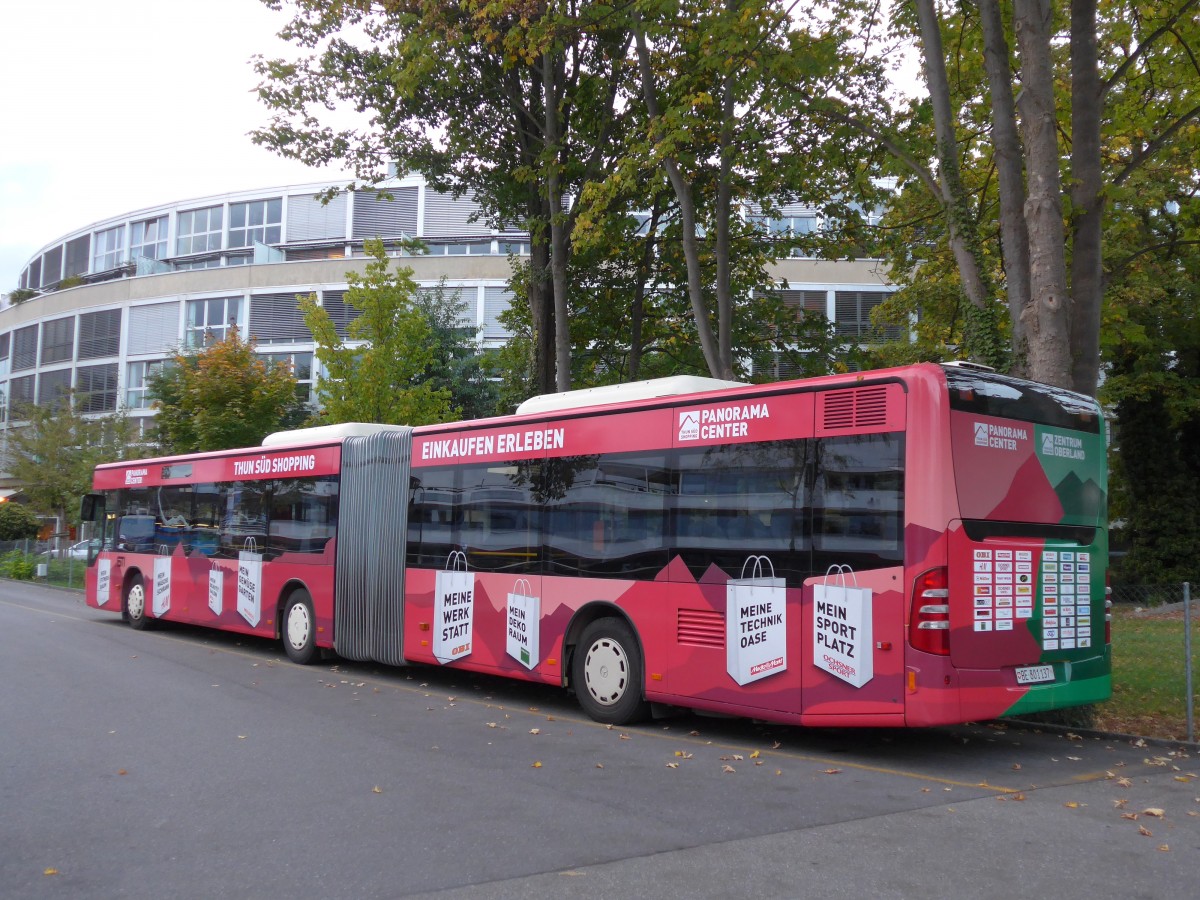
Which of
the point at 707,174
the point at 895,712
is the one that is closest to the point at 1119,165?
the point at 707,174

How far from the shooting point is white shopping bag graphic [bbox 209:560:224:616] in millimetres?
16953

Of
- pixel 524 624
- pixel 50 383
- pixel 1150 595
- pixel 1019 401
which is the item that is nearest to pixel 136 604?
pixel 524 624

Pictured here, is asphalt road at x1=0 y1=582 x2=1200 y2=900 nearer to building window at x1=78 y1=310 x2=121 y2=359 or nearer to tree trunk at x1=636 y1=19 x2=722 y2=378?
tree trunk at x1=636 y1=19 x2=722 y2=378

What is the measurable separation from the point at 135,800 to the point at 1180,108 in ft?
51.9

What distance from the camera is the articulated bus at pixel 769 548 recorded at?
7.82 m

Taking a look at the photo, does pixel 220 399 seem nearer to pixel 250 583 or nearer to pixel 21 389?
pixel 250 583

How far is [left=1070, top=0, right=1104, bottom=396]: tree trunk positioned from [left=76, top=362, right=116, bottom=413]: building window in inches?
1959

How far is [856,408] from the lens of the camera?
26.9ft

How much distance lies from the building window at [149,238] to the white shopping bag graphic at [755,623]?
5425cm

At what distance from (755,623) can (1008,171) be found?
20.1ft

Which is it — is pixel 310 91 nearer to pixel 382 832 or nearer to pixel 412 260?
pixel 382 832

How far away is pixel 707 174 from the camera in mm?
17391

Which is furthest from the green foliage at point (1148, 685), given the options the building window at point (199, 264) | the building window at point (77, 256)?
the building window at point (77, 256)

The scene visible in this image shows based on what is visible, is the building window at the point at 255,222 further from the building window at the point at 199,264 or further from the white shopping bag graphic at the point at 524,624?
the white shopping bag graphic at the point at 524,624
